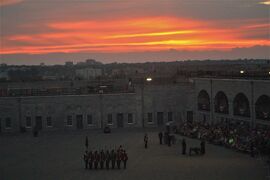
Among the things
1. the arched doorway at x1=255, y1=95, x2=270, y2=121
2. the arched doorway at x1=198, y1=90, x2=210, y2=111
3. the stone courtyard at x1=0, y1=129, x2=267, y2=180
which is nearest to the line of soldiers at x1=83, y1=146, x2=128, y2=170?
the stone courtyard at x1=0, y1=129, x2=267, y2=180

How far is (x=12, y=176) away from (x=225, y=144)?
15893 mm

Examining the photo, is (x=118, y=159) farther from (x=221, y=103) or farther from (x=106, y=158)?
(x=221, y=103)

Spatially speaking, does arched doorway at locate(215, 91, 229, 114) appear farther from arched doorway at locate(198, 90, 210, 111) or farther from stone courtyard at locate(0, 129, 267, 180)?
stone courtyard at locate(0, 129, 267, 180)

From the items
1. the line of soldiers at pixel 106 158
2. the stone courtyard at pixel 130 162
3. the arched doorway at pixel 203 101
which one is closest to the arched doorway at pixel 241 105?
the stone courtyard at pixel 130 162

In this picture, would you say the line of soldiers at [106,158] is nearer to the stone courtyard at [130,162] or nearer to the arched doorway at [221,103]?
the stone courtyard at [130,162]

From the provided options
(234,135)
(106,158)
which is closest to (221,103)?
(234,135)

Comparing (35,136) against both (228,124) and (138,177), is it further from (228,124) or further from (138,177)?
(138,177)

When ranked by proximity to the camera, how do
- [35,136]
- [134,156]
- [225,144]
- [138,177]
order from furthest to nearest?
1. [35,136]
2. [225,144]
3. [134,156]
4. [138,177]

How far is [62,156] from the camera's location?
35906 millimetres

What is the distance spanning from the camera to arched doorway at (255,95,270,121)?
39.8 metres

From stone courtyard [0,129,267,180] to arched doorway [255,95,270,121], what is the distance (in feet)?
17.0

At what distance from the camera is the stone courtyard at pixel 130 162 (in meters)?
28.1

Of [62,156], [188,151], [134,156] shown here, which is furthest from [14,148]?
[188,151]

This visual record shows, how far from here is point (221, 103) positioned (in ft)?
158
